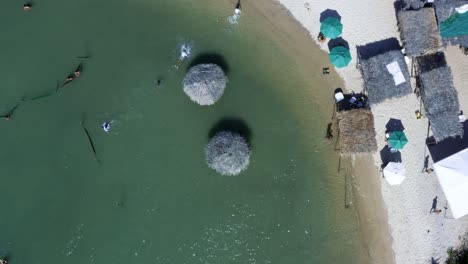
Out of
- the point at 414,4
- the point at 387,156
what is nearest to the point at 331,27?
the point at 414,4

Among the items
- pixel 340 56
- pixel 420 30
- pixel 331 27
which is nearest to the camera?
pixel 420 30

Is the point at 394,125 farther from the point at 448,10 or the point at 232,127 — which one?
the point at 232,127

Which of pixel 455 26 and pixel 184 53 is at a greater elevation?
pixel 455 26

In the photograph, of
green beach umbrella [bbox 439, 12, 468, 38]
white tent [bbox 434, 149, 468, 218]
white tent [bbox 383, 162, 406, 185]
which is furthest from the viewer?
white tent [bbox 383, 162, 406, 185]

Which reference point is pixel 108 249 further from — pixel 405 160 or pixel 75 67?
pixel 405 160

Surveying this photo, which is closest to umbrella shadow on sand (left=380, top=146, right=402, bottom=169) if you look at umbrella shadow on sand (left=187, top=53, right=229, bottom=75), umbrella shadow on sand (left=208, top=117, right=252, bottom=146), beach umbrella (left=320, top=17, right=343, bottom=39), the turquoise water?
the turquoise water

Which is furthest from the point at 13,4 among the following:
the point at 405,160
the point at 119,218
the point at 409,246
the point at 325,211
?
the point at 409,246

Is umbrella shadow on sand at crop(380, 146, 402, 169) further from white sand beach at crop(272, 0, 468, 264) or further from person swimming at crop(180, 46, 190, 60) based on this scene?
person swimming at crop(180, 46, 190, 60)
